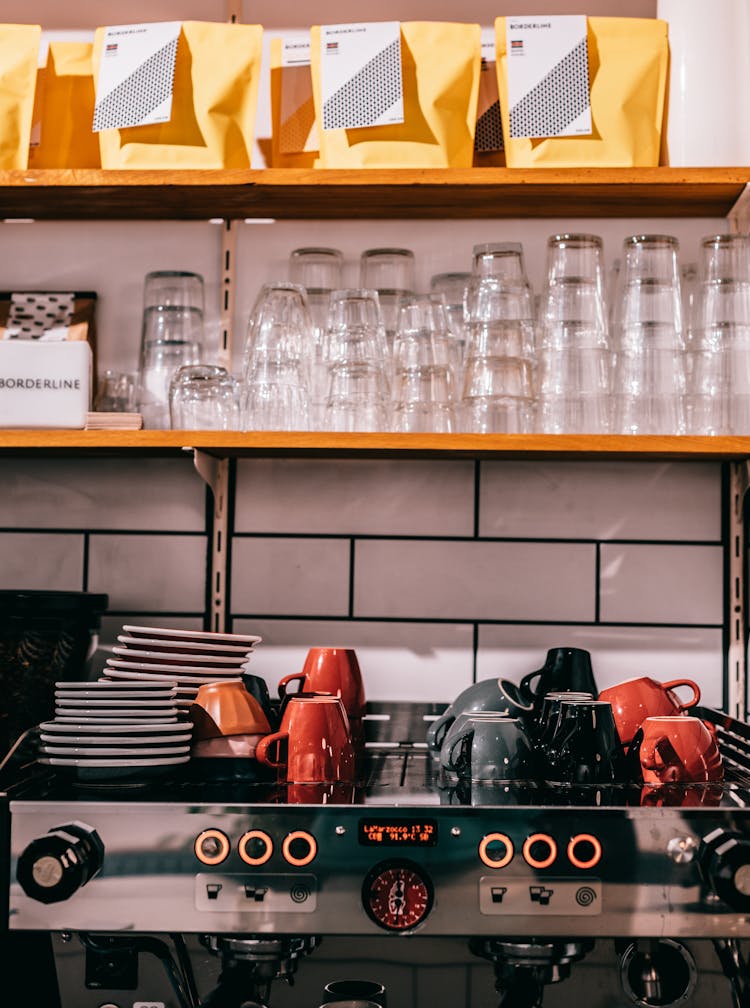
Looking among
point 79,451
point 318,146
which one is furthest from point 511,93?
point 79,451

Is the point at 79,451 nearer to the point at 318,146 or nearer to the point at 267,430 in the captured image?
the point at 267,430

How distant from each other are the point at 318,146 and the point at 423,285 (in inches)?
12.3

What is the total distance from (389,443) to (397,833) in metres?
0.57

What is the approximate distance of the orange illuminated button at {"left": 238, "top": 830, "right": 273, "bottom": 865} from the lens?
3.81 feet

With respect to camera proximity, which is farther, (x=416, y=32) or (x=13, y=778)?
(x=416, y=32)

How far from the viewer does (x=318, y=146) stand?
1.70 m

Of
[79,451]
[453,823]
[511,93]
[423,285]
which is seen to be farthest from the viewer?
[423,285]

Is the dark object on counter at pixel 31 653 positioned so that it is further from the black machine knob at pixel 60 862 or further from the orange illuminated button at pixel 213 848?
the orange illuminated button at pixel 213 848

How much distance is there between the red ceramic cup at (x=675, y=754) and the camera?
1.30m

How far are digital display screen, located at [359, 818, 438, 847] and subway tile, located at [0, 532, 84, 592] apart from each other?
91cm

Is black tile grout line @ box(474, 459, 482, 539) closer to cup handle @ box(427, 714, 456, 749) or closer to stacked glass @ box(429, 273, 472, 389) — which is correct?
stacked glass @ box(429, 273, 472, 389)

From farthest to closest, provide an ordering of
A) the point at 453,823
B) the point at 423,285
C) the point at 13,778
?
1. the point at 423,285
2. the point at 13,778
3. the point at 453,823

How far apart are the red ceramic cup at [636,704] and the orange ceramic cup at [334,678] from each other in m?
0.37

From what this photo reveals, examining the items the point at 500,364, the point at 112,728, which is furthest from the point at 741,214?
the point at 112,728
